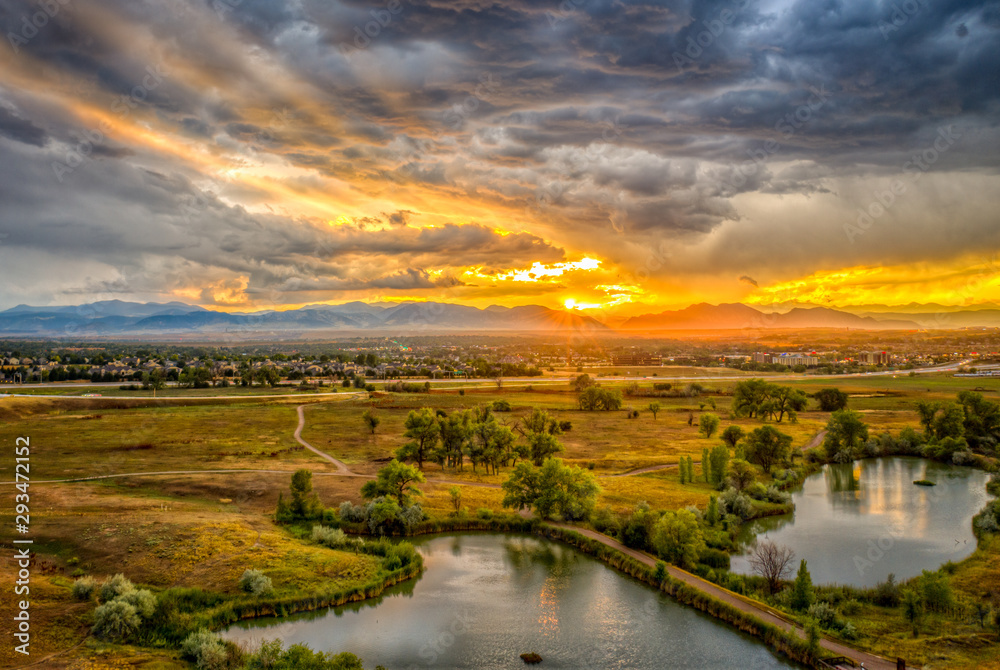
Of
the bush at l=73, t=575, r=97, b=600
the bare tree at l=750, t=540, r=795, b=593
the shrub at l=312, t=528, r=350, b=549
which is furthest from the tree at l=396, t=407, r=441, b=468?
the bare tree at l=750, t=540, r=795, b=593

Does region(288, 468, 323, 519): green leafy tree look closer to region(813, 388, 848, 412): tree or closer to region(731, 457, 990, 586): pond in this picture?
region(731, 457, 990, 586): pond

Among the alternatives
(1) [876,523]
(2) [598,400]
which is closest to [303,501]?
(1) [876,523]

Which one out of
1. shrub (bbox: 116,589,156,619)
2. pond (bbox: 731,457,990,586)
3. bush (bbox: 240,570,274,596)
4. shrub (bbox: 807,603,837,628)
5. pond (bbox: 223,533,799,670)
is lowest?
pond (bbox: 731,457,990,586)

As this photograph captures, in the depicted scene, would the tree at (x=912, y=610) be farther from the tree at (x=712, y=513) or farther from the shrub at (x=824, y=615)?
the tree at (x=712, y=513)

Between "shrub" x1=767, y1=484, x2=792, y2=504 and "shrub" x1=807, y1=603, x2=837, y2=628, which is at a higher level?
"shrub" x1=807, y1=603, x2=837, y2=628

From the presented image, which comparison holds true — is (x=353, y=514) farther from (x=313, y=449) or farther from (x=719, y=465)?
(x=719, y=465)

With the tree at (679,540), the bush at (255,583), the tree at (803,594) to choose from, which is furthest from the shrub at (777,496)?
the bush at (255,583)
